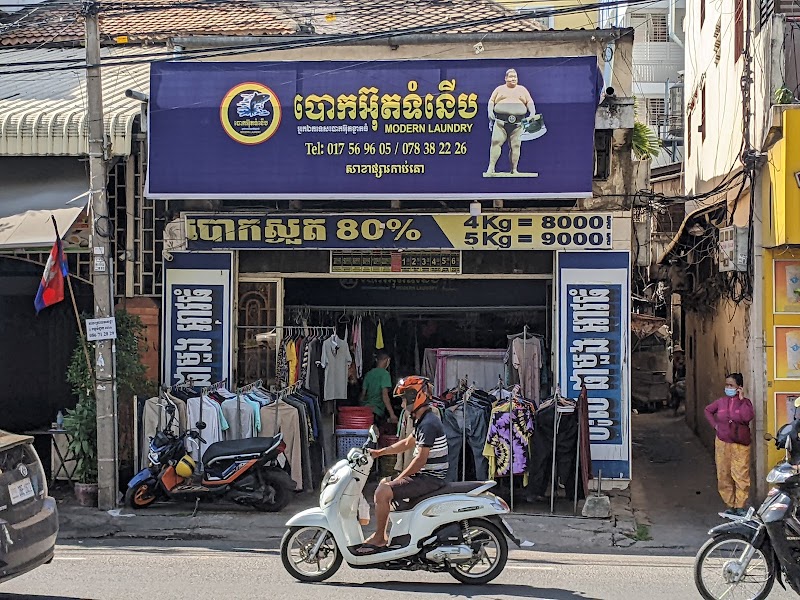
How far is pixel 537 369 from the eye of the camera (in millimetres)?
13867

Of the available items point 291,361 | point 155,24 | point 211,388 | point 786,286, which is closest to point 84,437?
point 211,388

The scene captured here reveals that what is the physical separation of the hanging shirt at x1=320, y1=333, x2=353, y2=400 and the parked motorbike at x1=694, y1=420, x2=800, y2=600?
721cm

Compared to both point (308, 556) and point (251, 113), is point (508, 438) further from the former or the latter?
point (251, 113)

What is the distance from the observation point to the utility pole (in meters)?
12.1

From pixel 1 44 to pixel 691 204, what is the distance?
13462mm

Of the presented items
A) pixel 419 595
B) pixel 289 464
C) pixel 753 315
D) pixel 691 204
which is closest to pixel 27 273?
pixel 289 464

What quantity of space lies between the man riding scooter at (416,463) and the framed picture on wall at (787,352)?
5.74 meters

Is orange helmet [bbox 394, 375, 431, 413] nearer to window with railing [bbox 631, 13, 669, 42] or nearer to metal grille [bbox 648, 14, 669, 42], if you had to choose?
window with railing [bbox 631, 13, 669, 42]

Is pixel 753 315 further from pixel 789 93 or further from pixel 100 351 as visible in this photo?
pixel 100 351

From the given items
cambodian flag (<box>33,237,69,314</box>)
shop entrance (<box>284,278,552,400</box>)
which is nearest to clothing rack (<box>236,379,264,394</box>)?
shop entrance (<box>284,278,552,400</box>)

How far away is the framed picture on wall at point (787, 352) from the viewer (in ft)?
40.9

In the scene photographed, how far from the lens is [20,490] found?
7363 mm

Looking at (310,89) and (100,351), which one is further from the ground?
(310,89)

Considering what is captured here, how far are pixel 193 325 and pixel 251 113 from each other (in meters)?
3.04
